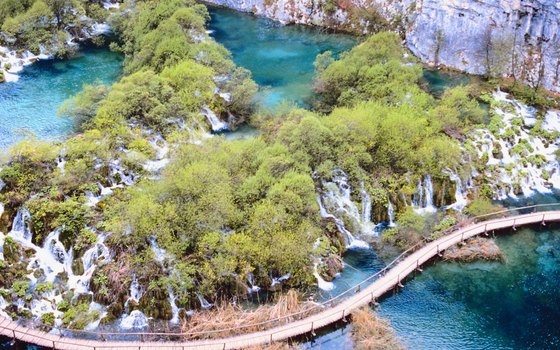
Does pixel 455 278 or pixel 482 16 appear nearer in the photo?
pixel 455 278

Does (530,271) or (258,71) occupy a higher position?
(258,71)

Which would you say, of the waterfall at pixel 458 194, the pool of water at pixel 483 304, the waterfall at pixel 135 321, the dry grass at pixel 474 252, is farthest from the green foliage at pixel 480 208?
the waterfall at pixel 135 321

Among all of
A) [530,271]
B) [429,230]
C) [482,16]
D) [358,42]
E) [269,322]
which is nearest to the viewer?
[269,322]

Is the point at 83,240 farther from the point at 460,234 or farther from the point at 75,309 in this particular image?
the point at 460,234

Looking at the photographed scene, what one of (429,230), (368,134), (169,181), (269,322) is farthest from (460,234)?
(169,181)

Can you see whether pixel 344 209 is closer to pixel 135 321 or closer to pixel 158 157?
pixel 158 157

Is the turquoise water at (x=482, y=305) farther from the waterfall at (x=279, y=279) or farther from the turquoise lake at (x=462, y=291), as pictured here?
the waterfall at (x=279, y=279)

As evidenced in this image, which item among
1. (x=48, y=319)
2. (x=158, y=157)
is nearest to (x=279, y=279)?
(x=48, y=319)
